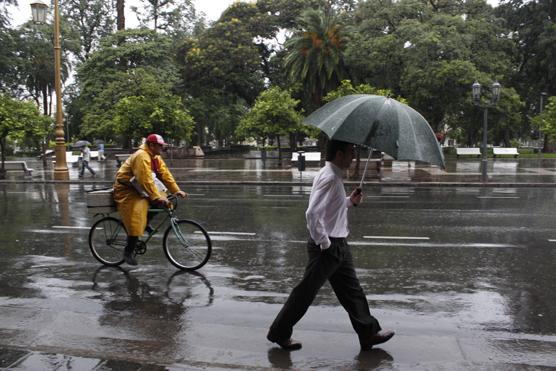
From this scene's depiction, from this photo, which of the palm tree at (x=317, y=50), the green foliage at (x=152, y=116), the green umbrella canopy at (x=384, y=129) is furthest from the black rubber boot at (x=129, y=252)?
the palm tree at (x=317, y=50)

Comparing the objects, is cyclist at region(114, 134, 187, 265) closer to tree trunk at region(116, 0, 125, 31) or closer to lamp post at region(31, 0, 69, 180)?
lamp post at region(31, 0, 69, 180)

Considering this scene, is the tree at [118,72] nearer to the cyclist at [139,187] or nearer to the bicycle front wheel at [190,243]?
the bicycle front wheel at [190,243]

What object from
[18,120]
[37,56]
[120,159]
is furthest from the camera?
[37,56]

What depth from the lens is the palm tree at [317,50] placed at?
36.9 meters

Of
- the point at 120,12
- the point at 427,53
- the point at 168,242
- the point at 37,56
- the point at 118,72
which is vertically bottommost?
the point at 168,242

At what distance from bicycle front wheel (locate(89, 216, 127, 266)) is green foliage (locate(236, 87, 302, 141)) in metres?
22.9

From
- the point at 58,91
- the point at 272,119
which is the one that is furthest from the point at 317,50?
the point at 58,91

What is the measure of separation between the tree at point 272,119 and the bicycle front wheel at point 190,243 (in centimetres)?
2297

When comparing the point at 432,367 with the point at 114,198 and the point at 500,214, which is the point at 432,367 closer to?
the point at 114,198

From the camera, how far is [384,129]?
3.79 meters

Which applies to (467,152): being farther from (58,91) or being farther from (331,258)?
(331,258)

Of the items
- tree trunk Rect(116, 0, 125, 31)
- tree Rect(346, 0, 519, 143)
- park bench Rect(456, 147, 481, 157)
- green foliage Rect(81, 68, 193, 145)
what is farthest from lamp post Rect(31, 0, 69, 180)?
park bench Rect(456, 147, 481, 157)

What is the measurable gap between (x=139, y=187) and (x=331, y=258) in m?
3.24

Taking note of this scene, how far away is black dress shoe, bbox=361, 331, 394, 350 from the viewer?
13.9 feet
